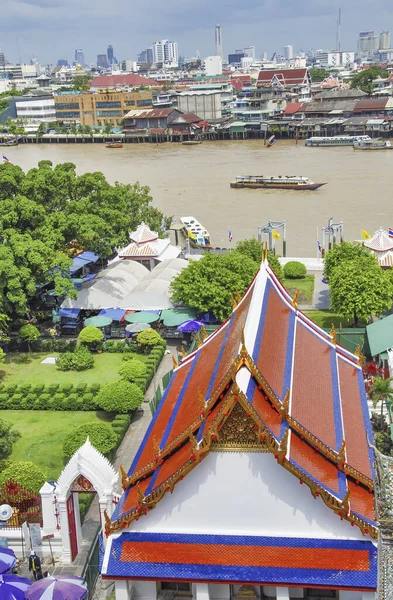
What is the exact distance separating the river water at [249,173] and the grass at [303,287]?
7014 mm

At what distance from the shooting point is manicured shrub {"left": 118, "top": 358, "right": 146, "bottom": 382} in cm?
2462

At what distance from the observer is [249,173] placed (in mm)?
76875

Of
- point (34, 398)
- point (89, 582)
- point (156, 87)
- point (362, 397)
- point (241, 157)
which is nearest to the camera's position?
point (89, 582)

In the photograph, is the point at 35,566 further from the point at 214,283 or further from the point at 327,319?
the point at 327,319

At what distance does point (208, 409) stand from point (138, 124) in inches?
Result: 4174

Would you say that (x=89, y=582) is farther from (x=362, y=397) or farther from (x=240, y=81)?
(x=240, y=81)

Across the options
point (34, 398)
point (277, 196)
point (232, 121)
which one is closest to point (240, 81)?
point (232, 121)

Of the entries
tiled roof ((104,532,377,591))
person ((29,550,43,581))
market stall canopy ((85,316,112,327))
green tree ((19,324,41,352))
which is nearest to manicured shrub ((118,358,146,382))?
market stall canopy ((85,316,112,327))

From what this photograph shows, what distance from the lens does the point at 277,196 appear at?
6228cm

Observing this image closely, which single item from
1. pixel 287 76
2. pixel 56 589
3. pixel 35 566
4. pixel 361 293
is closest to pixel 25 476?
pixel 35 566

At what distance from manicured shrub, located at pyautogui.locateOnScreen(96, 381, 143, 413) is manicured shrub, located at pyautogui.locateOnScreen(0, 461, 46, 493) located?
534 cm

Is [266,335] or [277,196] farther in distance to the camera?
[277,196]

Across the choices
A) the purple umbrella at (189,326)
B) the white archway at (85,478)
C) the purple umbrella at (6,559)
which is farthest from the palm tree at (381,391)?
the purple umbrella at (6,559)

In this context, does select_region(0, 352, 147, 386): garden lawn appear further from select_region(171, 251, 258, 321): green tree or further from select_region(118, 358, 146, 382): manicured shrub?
select_region(171, 251, 258, 321): green tree
